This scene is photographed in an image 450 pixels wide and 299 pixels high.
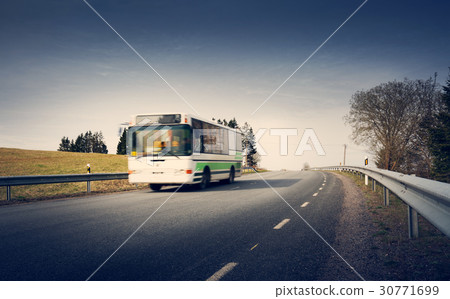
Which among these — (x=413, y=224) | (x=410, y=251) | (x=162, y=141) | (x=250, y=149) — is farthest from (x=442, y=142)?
(x=250, y=149)

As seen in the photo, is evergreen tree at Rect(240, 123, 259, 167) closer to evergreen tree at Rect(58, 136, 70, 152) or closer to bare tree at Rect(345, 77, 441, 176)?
bare tree at Rect(345, 77, 441, 176)

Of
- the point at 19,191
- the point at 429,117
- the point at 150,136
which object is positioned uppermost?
the point at 429,117

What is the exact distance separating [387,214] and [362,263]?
466cm

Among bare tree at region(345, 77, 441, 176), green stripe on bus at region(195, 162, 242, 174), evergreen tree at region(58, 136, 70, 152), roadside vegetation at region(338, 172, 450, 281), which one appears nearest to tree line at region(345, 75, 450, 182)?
bare tree at region(345, 77, 441, 176)

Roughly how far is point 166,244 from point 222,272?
1673 mm

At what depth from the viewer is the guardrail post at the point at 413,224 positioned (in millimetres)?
5961

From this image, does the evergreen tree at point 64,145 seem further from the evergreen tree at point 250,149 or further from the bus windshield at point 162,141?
the bus windshield at point 162,141

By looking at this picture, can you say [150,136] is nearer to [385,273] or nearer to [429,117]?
[385,273]

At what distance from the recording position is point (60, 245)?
5367 millimetres

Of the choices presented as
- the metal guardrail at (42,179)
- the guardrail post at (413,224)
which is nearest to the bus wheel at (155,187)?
the metal guardrail at (42,179)

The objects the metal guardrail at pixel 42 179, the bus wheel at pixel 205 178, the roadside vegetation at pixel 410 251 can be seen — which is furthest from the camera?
the bus wheel at pixel 205 178

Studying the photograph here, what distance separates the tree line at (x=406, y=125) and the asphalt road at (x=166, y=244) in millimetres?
26829
